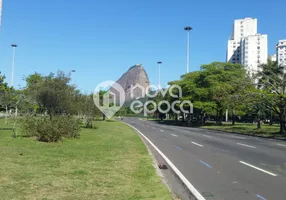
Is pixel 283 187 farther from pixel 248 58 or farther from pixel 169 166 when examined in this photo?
pixel 248 58

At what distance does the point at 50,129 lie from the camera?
1661 centimetres

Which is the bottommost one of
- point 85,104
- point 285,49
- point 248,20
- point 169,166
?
point 169,166

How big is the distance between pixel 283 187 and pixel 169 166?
3896 millimetres

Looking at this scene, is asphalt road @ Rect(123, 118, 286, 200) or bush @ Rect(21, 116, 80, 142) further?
bush @ Rect(21, 116, 80, 142)

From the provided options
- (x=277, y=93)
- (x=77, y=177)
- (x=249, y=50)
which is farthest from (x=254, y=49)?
(x=77, y=177)

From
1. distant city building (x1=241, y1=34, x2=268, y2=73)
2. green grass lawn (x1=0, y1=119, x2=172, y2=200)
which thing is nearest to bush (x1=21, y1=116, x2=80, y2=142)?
green grass lawn (x1=0, y1=119, x2=172, y2=200)

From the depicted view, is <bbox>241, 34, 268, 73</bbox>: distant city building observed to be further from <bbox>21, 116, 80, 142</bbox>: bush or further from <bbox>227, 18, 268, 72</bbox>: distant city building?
<bbox>21, 116, 80, 142</bbox>: bush

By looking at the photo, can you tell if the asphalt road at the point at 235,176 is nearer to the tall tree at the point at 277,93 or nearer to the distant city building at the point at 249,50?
the tall tree at the point at 277,93

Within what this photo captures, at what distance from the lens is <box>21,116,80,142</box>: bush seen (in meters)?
16.6

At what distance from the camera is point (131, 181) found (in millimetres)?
7715

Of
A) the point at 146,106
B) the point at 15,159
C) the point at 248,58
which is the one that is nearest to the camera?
the point at 15,159

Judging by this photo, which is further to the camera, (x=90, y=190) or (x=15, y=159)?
(x=15, y=159)

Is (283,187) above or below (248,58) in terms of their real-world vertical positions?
below

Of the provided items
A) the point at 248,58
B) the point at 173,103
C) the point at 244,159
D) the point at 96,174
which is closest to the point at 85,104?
the point at 244,159
